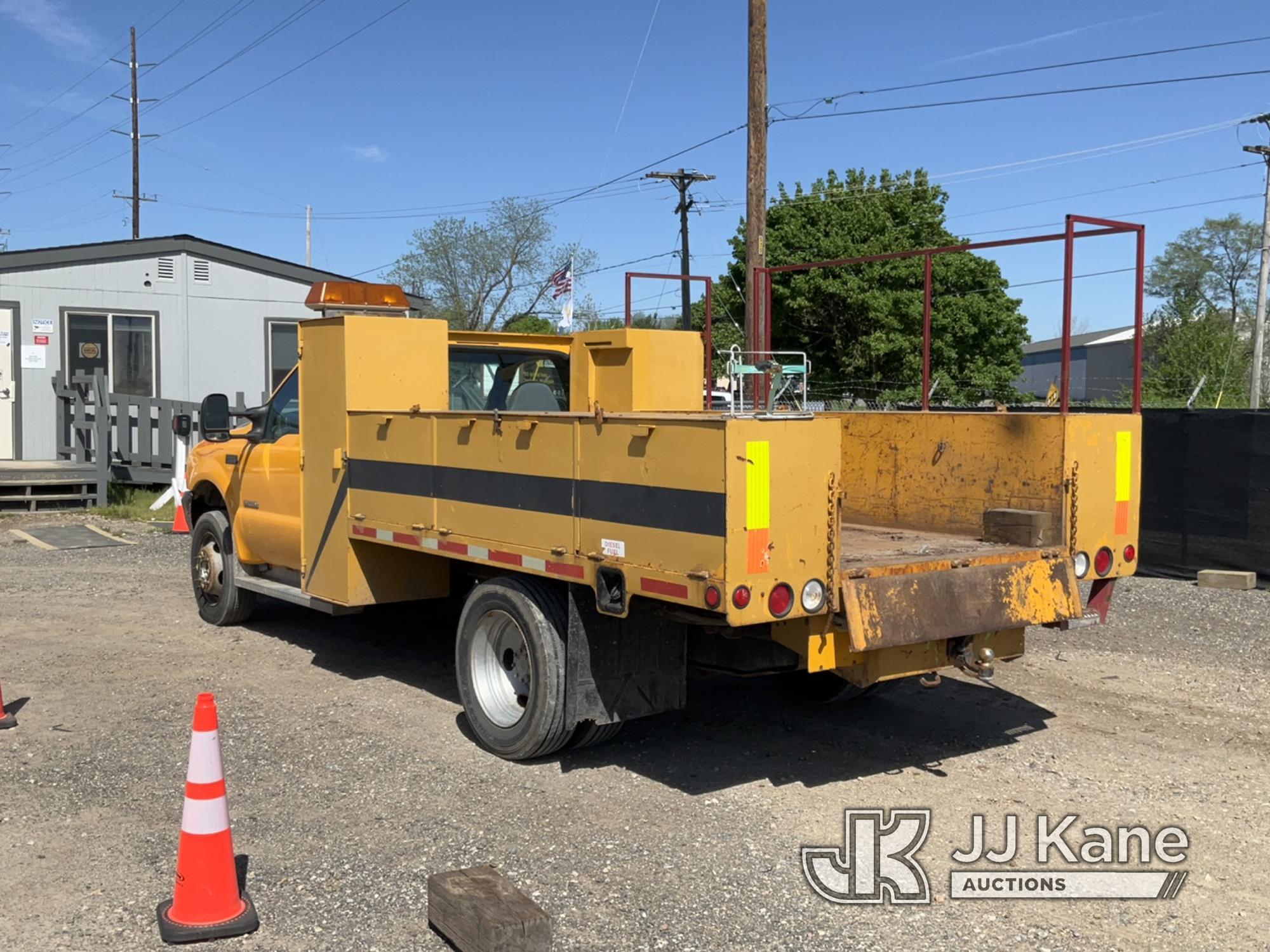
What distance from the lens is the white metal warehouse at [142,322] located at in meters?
17.1

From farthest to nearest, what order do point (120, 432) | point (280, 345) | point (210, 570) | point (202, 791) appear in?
point (280, 345)
point (120, 432)
point (210, 570)
point (202, 791)

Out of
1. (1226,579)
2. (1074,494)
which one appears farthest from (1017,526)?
(1226,579)

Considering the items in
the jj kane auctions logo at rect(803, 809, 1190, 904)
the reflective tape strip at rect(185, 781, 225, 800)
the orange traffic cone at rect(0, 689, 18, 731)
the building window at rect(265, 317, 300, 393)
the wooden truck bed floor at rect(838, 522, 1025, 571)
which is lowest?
the jj kane auctions logo at rect(803, 809, 1190, 904)

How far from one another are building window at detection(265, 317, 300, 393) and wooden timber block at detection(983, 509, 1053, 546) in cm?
1499

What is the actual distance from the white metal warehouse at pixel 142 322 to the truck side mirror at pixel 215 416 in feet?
33.5

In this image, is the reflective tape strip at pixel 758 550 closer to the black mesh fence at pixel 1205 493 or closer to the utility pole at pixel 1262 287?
the black mesh fence at pixel 1205 493

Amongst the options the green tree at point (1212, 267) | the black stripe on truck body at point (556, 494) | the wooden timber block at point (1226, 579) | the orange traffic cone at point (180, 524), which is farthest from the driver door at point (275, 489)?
the green tree at point (1212, 267)

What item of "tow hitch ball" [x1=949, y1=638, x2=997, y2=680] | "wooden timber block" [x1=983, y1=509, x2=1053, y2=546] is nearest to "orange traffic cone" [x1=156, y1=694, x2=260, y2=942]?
"tow hitch ball" [x1=949, y1=638, x2=997, y2=680]

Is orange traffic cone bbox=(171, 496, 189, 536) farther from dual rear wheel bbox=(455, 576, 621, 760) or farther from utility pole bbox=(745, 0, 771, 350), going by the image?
dual rear wheel bbox=(455, 576, 621, 760)

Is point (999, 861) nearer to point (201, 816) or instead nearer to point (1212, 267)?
point (201, 816)

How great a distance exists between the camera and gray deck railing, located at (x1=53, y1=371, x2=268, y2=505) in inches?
634

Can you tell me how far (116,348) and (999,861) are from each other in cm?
Answer: 1637

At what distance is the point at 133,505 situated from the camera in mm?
16266

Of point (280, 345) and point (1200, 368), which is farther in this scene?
point (1200, 368)
